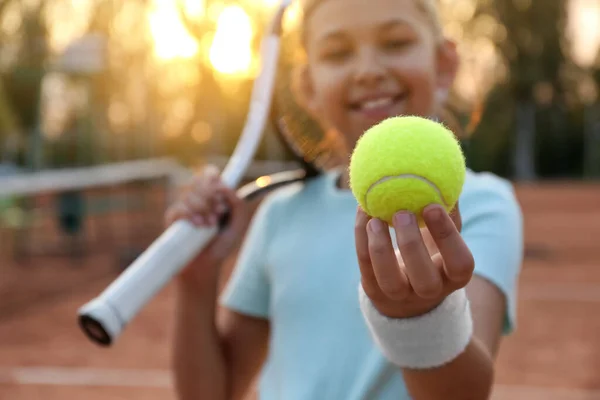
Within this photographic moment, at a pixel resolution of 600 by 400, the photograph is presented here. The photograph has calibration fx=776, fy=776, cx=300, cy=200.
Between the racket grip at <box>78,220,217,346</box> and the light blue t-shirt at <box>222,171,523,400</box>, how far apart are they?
13 cm

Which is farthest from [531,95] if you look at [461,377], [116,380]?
[461,377]

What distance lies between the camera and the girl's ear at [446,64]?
1.28m

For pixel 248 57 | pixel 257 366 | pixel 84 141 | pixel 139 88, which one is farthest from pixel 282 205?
pixel 139 88

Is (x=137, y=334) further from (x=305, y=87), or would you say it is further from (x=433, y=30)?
(x=433, y=30)

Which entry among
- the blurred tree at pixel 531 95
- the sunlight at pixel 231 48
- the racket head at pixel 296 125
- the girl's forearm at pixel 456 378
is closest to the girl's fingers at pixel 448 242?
the girl's forearm at pixel 456 378

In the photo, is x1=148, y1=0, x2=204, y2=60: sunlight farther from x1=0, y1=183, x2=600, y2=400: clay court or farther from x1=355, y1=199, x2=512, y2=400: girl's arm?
x1=355, y1=199, x2=512, y2=400: girl's arm

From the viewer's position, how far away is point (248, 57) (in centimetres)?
232

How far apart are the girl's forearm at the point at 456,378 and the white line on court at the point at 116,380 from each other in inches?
118

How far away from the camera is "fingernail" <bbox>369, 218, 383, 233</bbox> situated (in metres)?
0.78

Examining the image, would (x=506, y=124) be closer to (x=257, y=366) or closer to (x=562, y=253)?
(x=562, y=253)

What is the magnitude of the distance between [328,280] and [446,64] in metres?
0.41

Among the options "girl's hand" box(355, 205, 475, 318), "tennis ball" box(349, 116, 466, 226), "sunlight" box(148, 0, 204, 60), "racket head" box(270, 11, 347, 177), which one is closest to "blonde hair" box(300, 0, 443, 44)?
"racket head" box(270, 11, 347, 177)

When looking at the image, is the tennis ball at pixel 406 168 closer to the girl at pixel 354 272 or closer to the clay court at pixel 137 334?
the girl at pixel 354 272

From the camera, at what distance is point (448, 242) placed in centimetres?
75
